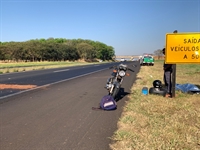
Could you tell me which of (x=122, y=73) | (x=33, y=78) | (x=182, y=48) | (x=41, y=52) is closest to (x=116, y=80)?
(x=122, y=73)

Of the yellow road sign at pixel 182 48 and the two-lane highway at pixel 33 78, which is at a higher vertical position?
the yellow road sign at pixel 182 48

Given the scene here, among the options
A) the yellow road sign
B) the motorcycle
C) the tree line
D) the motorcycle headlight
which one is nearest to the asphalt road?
the motorcycle

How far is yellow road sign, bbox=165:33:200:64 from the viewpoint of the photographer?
8.98 metres

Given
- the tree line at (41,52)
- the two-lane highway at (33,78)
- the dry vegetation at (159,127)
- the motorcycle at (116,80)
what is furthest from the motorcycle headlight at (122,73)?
the tree line at (41,52)

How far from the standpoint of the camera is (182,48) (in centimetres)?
912

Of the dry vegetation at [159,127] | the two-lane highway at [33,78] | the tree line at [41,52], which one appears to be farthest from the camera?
the tree line at [41,52]

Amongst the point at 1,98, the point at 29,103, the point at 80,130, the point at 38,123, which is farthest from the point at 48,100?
the point at 80,130

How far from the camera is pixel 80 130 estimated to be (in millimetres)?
5035

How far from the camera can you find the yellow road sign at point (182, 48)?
8.98 m

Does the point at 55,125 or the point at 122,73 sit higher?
the point at 122,73

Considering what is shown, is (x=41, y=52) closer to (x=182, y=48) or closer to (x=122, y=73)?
(x=182, y=48)

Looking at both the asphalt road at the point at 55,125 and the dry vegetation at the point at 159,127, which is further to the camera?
the asphalt road at the point at 55,125

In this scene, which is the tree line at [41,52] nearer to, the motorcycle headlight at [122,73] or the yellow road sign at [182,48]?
the yellow road sign at [182,48]

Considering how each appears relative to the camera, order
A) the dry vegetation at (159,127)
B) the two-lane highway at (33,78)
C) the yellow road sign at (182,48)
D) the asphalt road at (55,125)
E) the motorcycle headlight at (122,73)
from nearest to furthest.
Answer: the dry vegetation at (159,127)
the asphalt road at (55,125)
the motorcycle headlight at (122,73)
the yellow road sign at (182,48)
the two-lane highway at (33,78)
